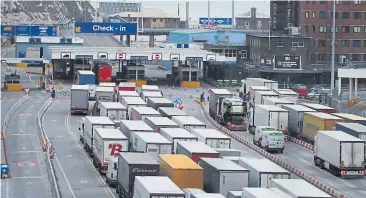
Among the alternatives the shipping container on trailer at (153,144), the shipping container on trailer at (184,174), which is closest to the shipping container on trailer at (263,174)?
the shipping container on trailer at (184,174)

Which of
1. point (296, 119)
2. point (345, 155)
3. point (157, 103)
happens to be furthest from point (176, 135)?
point (157, 103)

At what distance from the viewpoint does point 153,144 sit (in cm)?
5538

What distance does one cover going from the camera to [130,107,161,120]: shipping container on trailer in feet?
230

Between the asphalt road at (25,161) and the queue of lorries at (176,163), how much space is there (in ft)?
11.8

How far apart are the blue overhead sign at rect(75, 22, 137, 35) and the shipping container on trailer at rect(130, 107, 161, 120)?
55908 millimetres

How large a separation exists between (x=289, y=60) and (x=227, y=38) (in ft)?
96.1

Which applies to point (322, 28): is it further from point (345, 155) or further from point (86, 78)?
point (345, 155)

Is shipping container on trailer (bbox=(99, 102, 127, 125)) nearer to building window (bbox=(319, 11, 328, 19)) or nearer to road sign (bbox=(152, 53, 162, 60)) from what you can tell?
road sign (bbox=(152, 53, 162, 60))

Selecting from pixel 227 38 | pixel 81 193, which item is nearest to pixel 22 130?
pixel 81 193

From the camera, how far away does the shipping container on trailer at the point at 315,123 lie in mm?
68250

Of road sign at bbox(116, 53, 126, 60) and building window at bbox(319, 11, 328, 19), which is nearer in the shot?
road sign at bbox(116, 53, 126, 60)

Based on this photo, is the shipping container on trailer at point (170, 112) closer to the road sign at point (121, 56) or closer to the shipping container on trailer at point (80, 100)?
the shipping container on trailer at point (80, 100)

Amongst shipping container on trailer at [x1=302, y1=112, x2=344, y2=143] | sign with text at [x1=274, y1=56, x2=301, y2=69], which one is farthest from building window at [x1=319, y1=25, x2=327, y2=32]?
shipping container on trailer at [x1=302, y1=112, x2=344, y2=143]

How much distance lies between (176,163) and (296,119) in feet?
92.2
